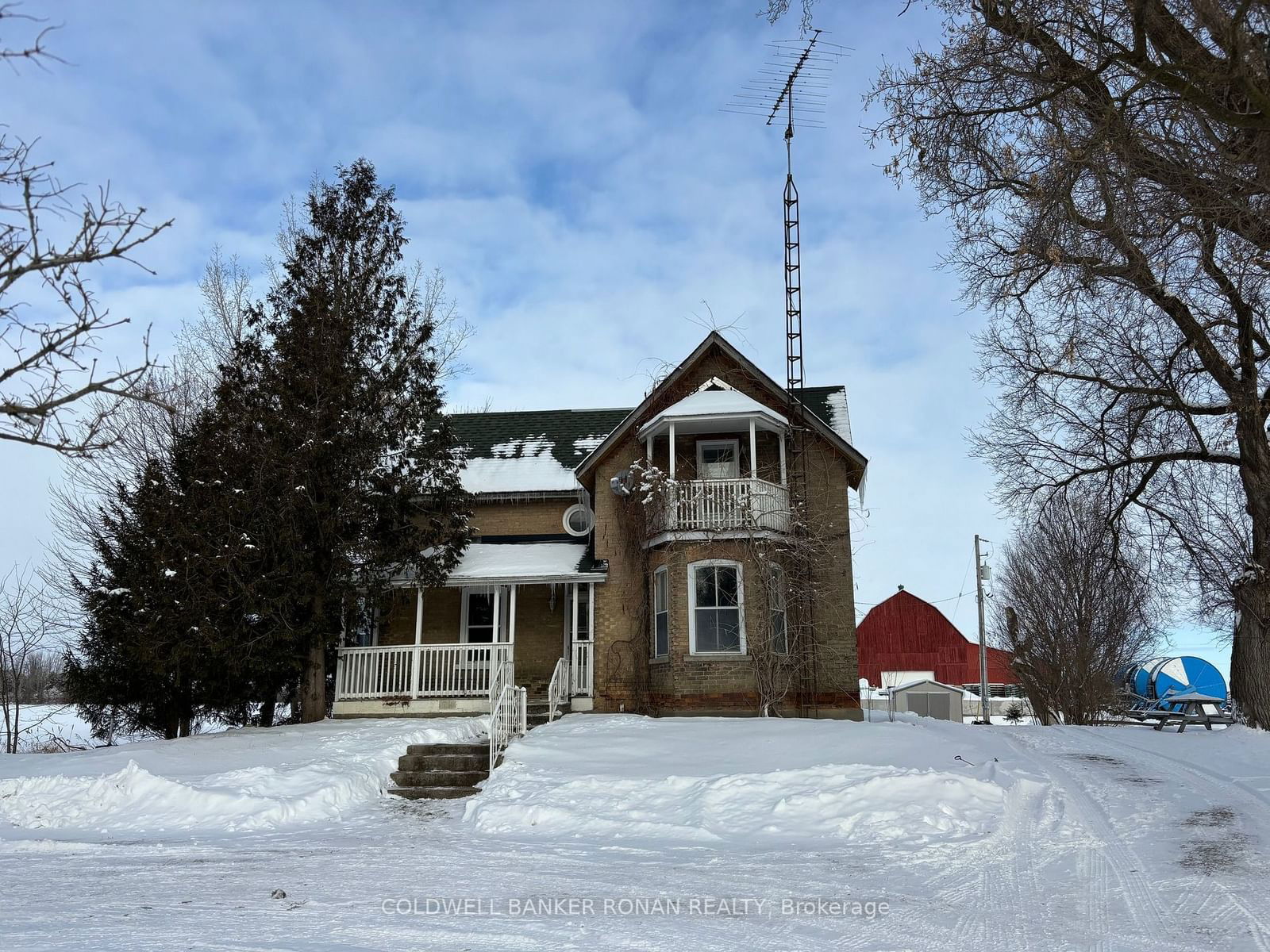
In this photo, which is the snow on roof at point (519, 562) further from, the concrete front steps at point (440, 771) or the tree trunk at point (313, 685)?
the concrete front steps at point (440, 771)

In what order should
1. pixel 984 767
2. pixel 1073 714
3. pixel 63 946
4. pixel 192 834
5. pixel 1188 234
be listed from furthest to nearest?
1. pixel 1073 714
2. pixel 984 767
3. pixel 192 834
4. pixel 1188 234
5. pixel 63 946

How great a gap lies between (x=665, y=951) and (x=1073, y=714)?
23.7m

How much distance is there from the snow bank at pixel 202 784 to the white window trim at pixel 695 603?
17.6 feet

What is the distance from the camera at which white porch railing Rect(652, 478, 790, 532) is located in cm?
1897

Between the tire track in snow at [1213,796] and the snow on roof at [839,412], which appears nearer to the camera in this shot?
the tire track in snow at [1213,796]

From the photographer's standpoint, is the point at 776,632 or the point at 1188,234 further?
the point at 776,632

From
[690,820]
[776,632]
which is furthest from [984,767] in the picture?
[776,632]

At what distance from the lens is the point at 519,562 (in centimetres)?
2020

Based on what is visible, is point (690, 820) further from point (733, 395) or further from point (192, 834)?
point (733, 395)

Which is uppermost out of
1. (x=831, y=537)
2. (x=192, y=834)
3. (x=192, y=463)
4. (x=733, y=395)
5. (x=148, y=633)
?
(x=733, y=395)

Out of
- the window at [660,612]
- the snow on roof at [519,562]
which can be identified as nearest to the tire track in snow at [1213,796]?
the window at [660,612]

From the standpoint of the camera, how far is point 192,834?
408 inches

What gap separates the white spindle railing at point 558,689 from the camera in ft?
55.5

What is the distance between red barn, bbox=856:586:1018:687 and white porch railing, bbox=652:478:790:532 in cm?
3358
